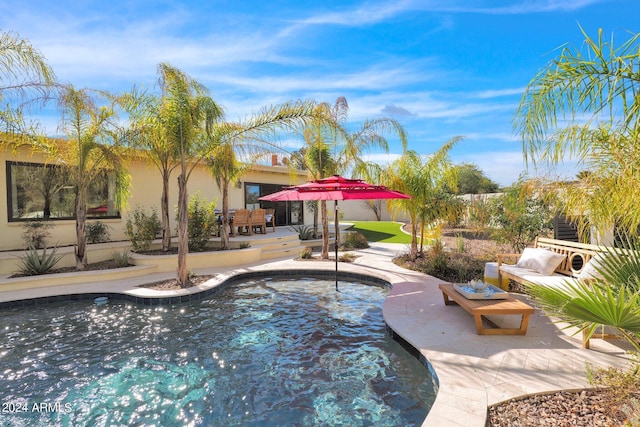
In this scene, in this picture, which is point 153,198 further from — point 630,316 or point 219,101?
point 630,316

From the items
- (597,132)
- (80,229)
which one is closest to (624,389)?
(597,132)

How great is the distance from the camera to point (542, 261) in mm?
7047

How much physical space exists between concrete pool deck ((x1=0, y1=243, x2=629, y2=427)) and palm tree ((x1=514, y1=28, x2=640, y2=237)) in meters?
1.83

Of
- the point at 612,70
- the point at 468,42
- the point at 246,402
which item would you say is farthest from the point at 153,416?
the point at 468,42

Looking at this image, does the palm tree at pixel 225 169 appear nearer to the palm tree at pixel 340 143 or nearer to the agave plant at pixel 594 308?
the palm tree at pixel 340 143

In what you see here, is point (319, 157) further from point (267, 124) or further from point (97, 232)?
point (97, 232)

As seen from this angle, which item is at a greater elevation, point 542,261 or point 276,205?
point 276,205

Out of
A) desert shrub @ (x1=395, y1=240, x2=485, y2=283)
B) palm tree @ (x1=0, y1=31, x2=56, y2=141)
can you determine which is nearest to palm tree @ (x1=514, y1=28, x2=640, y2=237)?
desert shrub @ (x1=395, y1=240, x2=485, y2=283)

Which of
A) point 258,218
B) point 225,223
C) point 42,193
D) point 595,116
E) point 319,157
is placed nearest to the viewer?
point 595,116

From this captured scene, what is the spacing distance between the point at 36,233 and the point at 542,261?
14.1 metres

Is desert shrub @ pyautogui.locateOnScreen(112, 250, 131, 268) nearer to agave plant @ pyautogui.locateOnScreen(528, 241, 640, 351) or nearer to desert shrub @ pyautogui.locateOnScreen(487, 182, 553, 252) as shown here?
agave plant @ pyautogui.locateOnScreen(528, 241, 640, 351)

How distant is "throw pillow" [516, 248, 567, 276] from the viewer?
22.7 ft

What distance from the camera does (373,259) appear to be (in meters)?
12.0

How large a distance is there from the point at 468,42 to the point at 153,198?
12953mm
